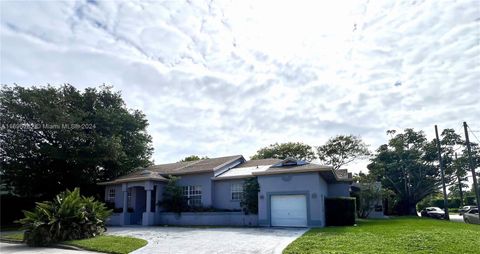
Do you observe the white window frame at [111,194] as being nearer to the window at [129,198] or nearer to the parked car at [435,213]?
the window at [129,198]

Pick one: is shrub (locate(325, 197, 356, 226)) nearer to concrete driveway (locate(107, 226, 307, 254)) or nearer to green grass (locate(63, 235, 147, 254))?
concrete driveway (locate(107, 226, 307, 254))

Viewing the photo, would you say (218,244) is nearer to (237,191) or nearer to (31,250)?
(31,250)

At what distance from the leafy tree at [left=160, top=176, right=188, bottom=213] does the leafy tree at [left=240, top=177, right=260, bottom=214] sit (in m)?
4.64

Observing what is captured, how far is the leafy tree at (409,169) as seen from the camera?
4166 centimetres

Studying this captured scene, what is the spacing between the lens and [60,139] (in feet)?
86.8

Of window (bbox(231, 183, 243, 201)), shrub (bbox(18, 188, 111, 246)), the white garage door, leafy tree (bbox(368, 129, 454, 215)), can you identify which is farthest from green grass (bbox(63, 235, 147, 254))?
leafy tree (bbox(368, 129, 454, 215))

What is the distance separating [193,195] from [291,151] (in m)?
22.0

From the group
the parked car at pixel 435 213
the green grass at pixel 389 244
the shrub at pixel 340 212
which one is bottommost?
the parked car at pixel 435 213

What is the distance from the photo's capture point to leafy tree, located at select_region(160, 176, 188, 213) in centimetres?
2428

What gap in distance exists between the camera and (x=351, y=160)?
44219 mm

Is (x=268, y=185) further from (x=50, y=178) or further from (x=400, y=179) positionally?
(x=400, y=179)

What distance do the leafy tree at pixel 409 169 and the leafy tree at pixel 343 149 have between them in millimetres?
2529

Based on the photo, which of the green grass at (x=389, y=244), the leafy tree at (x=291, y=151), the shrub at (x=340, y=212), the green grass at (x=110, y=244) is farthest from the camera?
the leafy tree at (x=291, y=151)

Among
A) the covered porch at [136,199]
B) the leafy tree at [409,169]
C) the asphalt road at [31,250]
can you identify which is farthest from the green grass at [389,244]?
the leafy tree at [409,169]
